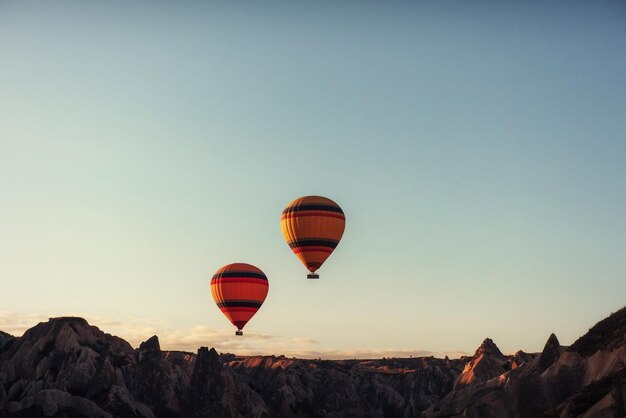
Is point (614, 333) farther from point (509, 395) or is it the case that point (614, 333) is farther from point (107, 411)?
point (107, 411)

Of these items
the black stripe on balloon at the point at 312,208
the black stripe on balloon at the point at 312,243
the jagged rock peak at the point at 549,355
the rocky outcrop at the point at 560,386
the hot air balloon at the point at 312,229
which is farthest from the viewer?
the black stripe on balloon at the point at 312,208

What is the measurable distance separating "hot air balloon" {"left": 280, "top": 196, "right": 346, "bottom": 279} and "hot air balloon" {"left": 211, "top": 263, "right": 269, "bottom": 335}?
1862cm

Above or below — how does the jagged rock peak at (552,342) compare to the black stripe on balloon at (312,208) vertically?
below

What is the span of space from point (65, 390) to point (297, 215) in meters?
118

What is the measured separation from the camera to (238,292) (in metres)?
114

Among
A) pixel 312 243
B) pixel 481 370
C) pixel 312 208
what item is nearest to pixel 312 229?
pixel 312 243

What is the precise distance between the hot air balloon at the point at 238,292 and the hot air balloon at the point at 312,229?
18.6m

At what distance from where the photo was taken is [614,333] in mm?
69625

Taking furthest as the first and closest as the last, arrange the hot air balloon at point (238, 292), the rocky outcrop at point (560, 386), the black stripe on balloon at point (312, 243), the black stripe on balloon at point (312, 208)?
the hot air balloon at point (238, 292), the black stripe on balloon at point (312, 208), the black stripe on balloon at point (312, 243), the rocky outcrop at point (560, 386)

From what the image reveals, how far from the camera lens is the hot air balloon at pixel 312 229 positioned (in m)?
95.9

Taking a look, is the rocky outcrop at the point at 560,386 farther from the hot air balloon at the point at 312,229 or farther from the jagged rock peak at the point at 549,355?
the hot air balloon at the point at 312,229

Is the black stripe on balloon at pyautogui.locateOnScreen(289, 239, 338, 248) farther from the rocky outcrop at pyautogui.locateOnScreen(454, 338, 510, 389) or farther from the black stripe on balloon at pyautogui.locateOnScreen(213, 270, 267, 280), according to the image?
the rocky outcrop at pyautogui.locateOnScreen(454, 338, 510, 389)

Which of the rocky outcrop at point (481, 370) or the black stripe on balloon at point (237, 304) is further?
the rocky outcrop at point (481, 370)

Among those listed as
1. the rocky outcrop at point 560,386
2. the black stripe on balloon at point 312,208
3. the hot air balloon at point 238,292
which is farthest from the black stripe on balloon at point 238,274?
the rocky outcrop at point 560,386
